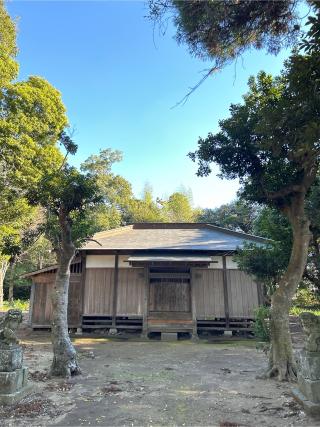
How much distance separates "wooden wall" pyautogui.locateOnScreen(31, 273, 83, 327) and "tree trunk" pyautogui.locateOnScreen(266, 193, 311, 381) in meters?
8.44

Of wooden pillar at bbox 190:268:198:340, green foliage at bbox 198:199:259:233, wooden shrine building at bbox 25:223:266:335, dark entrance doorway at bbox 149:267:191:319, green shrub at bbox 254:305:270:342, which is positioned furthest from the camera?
green foliage at bbox 198:199:259:233

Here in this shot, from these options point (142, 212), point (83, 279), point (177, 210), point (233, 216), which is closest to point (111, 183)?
point (142, 212)

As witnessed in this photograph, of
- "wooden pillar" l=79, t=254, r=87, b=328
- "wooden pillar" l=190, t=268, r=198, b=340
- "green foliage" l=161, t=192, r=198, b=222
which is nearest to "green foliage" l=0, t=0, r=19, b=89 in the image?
"wooden pillar" l=79, t=254, r=87, b=328

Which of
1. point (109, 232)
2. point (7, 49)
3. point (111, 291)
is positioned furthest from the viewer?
point (109, 232)

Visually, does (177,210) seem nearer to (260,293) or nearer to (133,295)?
(133,295)

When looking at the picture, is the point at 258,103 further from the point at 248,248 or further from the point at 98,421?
the point at 98,421

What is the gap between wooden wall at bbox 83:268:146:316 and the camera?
12664 millimetres

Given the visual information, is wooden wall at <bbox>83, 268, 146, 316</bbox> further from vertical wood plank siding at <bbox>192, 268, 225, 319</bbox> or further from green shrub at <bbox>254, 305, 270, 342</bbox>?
green shrub at <bbox>254, 305, 270, 342</bbox>

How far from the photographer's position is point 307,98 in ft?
13.3

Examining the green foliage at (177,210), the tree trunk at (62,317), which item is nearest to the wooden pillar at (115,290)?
the tree trunk at (62,317)

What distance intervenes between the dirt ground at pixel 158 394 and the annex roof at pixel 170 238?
4.56m

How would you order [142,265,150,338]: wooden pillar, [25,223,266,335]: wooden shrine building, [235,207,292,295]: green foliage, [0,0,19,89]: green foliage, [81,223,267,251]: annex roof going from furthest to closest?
1. [0,0,19,89]: green foliage
2. [81,223,267,251]: annex roof
3. [25,223,266,335]: wooden shrine building
4. [142,265,150,338]: wooden pillar
5. [235,207,292,295]: green foliage

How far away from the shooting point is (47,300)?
1316cm

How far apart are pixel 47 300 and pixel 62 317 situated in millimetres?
6971
